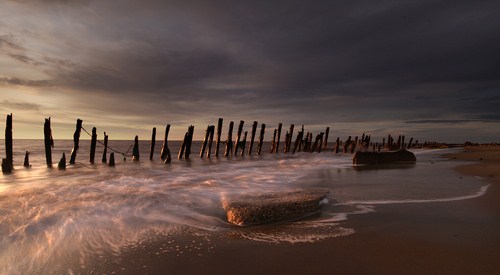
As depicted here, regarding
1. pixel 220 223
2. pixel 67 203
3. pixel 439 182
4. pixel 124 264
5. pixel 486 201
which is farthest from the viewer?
pixel 439 182

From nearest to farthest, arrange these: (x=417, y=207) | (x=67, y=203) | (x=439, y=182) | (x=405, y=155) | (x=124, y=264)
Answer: (x=124, y=264)
(x=417, y=207)
(x=67, y=203)
(x=439, y=182)
(x=405, y=155)

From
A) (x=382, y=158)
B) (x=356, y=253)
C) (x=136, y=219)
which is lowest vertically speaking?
(x=136, y=219)

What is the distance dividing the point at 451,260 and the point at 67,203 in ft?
20.9

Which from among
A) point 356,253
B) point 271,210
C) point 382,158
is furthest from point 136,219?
point 382,158

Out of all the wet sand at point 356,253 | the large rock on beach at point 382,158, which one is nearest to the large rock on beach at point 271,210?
the wet sand at point 356,253

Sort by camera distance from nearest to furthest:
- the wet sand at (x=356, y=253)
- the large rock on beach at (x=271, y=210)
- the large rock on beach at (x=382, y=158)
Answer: the wet sand at (x=356, y=253) → the large rock on beach at (x=271, y=210) → the large rock on beach at (x=382, y=158)

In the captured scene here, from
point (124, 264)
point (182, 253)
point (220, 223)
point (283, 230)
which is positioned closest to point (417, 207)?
point (283, 230)

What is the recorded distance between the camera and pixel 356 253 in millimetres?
2982

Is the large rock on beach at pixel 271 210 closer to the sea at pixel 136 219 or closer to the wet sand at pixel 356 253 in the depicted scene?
the sea at pixel 136 219

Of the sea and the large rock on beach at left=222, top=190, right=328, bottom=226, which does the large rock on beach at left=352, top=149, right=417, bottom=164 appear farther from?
the large rock on beach at left=222, top=190, right=328, bottom=226

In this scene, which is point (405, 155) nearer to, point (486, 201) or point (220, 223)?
point (486, 201)

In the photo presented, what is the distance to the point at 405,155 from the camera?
1460cm

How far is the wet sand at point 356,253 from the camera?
105 inches

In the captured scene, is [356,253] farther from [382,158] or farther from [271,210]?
[382,158]
